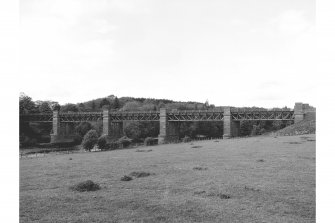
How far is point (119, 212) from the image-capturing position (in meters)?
12.8

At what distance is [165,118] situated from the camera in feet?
242

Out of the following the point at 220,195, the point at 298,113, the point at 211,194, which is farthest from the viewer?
the point at 298,113

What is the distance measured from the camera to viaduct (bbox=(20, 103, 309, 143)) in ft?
222

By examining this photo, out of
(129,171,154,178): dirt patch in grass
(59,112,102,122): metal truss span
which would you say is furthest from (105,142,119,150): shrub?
(59,112,102,122): metal truss span

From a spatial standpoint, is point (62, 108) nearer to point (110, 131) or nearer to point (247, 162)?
point (110, 131)

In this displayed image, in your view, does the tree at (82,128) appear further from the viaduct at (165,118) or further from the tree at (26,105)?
the tree at (26,105)

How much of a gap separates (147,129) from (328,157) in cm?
8031

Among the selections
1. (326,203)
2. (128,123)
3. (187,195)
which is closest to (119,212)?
(187,195)

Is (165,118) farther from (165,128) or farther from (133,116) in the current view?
(133,116)

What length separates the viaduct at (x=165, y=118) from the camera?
67.8 meters

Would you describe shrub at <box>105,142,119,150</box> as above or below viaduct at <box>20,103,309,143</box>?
below

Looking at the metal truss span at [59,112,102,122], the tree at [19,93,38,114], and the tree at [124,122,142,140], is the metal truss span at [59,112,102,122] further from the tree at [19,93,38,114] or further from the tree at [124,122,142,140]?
the tree at [19,93,38,114]

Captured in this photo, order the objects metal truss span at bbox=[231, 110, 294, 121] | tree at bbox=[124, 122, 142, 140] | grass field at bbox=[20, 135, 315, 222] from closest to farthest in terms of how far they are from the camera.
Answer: grass field at bbox=[20, 135, 315, 222] → metal truss span at bbox=[231, 110, 294, 121] → tree at bbox=[124, 122, 142, 140]

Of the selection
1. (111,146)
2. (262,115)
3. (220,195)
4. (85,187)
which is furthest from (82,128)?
(220,195)
